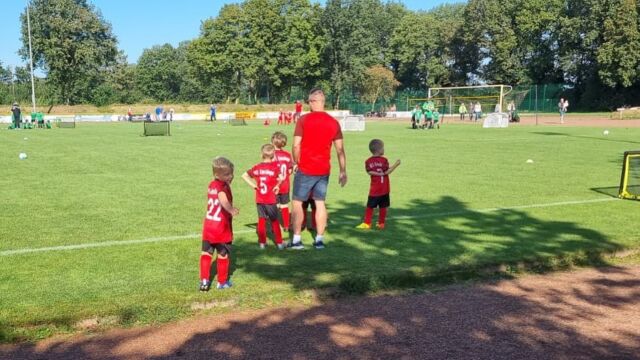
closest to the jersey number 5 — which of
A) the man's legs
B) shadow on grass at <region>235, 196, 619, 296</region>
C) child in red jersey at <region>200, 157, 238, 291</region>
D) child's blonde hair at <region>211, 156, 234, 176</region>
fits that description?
child in red jersey at <region>200, 157, 238, 291</region>

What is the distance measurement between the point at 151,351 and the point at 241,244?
2.99m

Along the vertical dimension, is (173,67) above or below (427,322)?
above

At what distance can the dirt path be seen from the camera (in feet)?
13.4

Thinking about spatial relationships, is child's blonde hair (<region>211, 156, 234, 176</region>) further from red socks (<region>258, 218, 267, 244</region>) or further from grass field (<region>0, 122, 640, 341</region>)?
red socks (<region>258, 218, 267, 244</region>)

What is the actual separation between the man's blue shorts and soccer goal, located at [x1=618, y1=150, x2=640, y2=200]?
6.13 m

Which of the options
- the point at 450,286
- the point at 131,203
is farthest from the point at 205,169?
the point at 450,286

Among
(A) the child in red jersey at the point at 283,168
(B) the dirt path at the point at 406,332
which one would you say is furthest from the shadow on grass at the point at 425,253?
(A) the child in red jersey at the point at 283,168

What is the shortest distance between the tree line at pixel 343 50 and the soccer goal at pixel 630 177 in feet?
204

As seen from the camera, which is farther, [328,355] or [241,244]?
[241,244]

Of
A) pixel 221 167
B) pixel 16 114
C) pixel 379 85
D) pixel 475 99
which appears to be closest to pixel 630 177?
pixel 221 167

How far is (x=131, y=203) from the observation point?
977cm

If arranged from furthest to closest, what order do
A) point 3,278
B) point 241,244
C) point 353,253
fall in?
point 241,244 → point 353,253 → point 3,278

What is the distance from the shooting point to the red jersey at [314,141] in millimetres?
6586

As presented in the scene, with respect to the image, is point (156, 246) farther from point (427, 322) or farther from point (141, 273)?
point (427, 322)
